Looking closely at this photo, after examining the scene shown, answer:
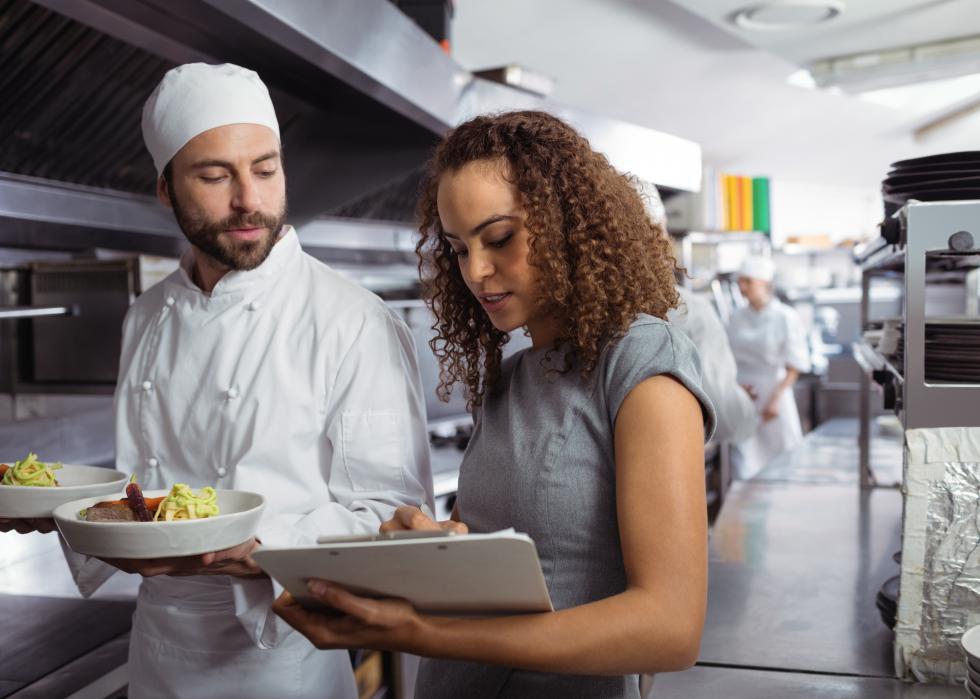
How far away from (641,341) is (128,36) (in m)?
1.40

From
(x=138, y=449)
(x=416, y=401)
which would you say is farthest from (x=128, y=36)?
(x=416, y=401)

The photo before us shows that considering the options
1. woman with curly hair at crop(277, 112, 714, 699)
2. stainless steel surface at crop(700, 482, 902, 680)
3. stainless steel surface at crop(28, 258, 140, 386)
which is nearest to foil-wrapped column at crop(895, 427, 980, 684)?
stainless steel surface at crop(700, 482, 902, 680)

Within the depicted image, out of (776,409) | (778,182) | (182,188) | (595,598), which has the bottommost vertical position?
(776,409)

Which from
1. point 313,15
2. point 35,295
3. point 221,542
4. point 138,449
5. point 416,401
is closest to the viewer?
point 221,542

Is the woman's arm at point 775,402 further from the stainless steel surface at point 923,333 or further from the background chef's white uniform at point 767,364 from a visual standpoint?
the stainless steel surface at point 923,333

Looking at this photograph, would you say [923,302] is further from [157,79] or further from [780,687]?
[157,79]

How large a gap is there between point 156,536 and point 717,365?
2.90 m

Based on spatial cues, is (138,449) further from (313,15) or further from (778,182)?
(778,182)

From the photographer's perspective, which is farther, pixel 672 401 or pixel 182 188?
pixel 182 188

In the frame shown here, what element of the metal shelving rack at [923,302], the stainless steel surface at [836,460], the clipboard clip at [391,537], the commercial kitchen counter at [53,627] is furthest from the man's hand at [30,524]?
the stainless steel surface at [836,460]

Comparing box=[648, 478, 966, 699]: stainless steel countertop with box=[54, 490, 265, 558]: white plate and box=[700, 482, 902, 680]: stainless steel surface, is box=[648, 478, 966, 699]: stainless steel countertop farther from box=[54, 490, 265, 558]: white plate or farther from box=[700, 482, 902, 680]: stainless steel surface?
box=[54, 490, 265, 558]: white plate

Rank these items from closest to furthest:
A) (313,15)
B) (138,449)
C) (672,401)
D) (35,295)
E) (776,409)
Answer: (672,401), (138,449), (313,15), (35,295), (776,409)

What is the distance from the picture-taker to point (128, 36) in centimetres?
188

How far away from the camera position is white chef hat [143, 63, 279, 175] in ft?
4.82
